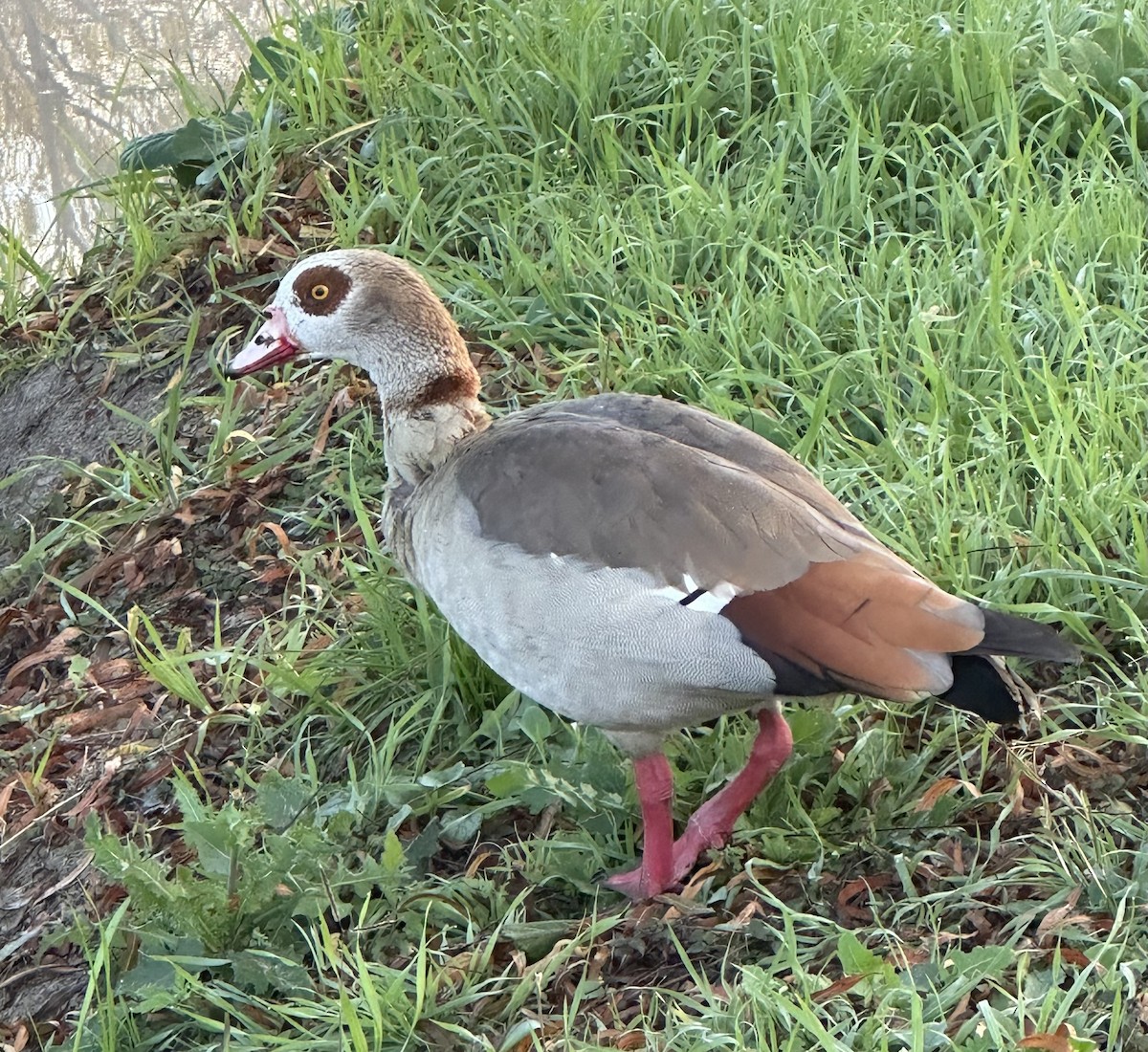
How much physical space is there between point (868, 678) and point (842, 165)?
6.64 ft

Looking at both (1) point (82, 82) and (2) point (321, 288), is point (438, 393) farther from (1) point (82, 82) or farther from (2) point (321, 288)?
(1) point (82, 82)

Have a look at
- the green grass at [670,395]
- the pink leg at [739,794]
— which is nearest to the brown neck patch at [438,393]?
the green grass at [670,395]

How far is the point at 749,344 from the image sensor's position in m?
3.58

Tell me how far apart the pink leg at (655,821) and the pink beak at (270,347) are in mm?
1202

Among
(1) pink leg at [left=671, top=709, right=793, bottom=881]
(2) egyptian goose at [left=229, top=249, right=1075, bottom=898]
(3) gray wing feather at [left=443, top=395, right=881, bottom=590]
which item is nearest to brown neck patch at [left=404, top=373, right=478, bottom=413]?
(2) egyptian goose at [left=229, top=249, right=1075, bottom=898]

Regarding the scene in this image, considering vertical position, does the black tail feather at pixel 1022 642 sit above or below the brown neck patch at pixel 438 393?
below

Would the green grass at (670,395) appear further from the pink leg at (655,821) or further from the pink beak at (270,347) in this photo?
the pink beak at (270,347)

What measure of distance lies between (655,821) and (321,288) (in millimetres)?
1277

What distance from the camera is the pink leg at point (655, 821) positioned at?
2.55m

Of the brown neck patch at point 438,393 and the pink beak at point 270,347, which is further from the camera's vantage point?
the pink beak at point 270,347

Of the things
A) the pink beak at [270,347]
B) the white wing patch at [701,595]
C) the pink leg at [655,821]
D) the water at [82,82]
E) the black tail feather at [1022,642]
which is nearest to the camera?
the black tail feather at [1022,642]

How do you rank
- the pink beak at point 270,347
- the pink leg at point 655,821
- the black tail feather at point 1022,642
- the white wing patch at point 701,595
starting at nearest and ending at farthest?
the black tail feather at point 1022,642 < the white wing patch at point 701,595 < the pink leg at point 655,821 < the pink beak at point 270,347

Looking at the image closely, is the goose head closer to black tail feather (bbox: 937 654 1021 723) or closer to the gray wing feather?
the gray wing feather

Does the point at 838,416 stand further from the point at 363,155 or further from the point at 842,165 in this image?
the point at 363,155
